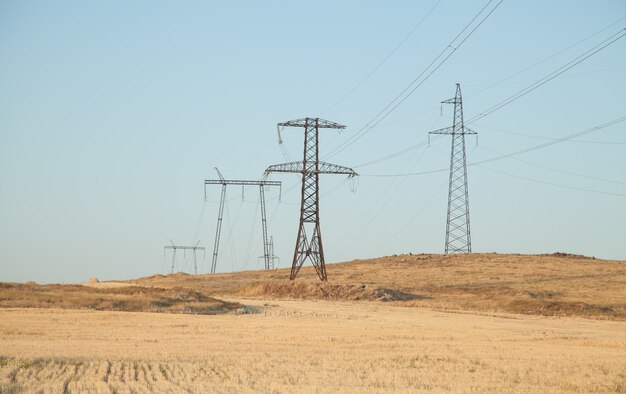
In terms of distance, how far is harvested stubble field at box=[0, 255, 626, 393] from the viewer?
914 inches

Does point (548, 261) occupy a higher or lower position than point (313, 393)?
higher

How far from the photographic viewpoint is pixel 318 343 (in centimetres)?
3519

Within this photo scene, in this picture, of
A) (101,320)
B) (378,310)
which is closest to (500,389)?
(101,320)

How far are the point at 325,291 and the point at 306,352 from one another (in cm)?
3605

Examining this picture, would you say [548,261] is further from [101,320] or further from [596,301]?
[101,320]

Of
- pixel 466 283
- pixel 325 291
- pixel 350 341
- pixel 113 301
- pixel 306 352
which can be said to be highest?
pixel 466 283

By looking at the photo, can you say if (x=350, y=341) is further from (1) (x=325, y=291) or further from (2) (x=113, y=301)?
(1) (x=325, y=291)

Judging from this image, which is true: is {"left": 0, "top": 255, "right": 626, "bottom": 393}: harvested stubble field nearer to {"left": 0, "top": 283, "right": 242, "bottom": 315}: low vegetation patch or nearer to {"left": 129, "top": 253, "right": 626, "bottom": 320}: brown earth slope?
{"left": 129, "top": 253, "right": 626, "bottom": 320}: brown earth slope

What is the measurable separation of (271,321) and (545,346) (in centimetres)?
1697

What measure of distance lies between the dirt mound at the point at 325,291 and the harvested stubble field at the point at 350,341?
0.13m

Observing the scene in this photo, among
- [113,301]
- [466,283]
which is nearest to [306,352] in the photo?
[113,301]

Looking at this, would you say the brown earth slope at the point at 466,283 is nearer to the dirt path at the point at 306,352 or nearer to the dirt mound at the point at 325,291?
the dirt mound at the point at 325,291

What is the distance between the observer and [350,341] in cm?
3597

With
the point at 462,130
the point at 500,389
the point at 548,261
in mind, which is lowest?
the point at 500,389
